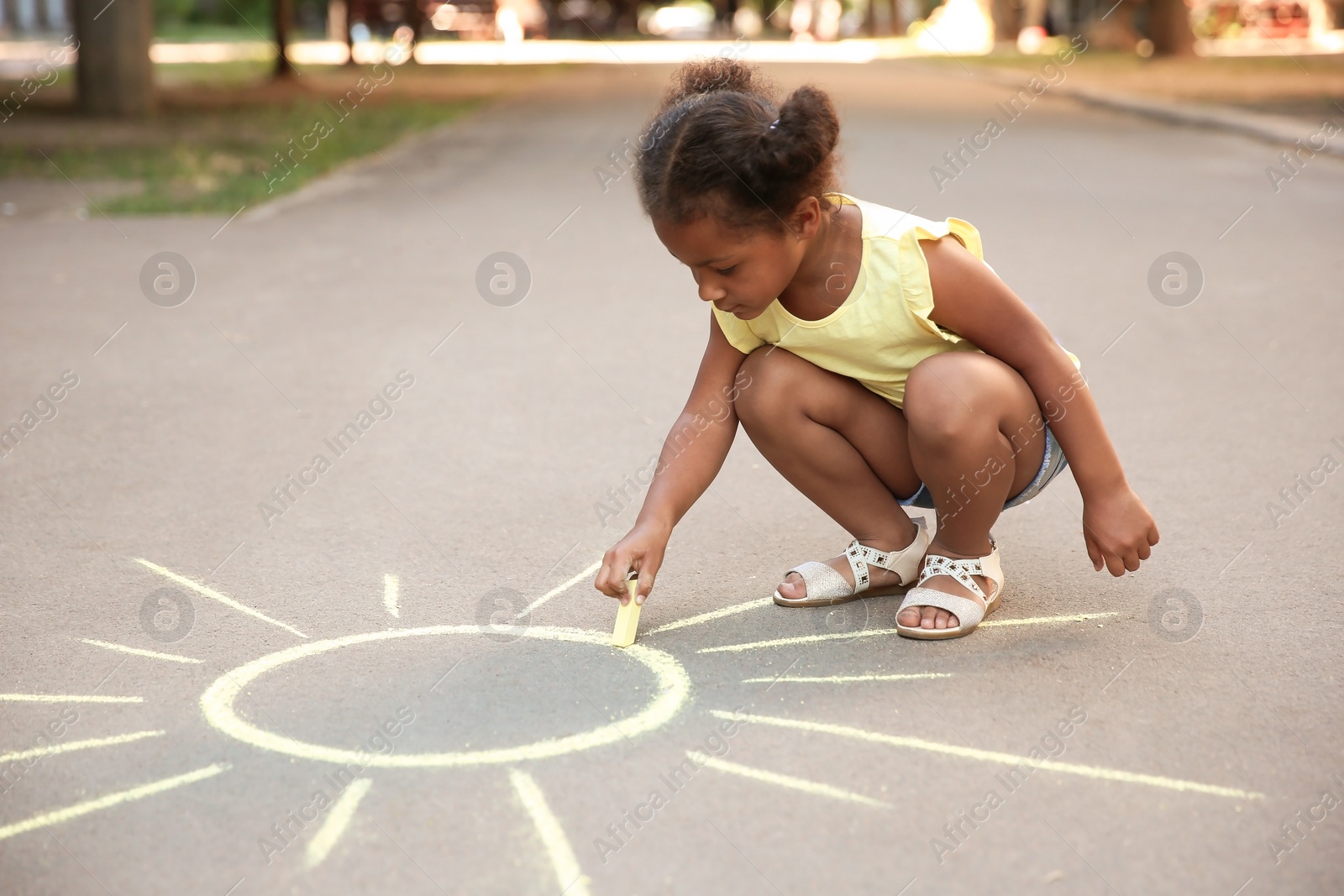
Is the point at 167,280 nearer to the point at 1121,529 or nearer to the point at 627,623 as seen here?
the point at 627,623

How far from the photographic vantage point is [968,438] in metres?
2.48

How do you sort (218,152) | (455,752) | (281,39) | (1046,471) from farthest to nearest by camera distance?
(281,39) → (218,152) → (1046,471) → (455,752)

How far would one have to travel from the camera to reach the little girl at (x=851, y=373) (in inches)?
Answer: 90.8

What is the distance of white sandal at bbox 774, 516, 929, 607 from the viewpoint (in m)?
2.78

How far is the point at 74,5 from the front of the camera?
13.4m

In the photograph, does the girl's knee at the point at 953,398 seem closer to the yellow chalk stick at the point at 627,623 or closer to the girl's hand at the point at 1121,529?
the girl's hand at the point at 1121,529

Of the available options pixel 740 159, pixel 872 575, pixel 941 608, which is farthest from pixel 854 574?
pixel 740 159

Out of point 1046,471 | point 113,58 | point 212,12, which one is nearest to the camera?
point 1046,471

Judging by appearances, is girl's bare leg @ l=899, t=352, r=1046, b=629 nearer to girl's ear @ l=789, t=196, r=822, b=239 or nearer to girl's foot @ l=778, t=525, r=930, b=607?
girl's foot @ l=778, t=525, r=930, b=607

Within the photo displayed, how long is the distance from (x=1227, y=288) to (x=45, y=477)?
15.4ft

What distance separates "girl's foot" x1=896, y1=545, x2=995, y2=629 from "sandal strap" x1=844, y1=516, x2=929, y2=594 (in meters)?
0.09

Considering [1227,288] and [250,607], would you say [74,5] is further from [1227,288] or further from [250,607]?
[250,607]

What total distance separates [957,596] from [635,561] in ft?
2.09

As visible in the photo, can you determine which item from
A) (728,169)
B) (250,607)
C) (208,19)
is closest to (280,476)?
(250,607)
